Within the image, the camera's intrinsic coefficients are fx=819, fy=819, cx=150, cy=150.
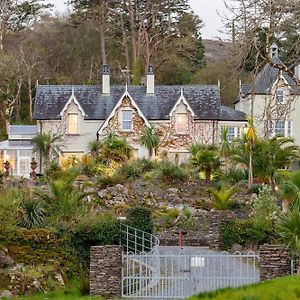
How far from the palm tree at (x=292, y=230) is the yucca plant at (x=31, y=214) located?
8.21 m

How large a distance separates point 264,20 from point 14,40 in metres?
49.9

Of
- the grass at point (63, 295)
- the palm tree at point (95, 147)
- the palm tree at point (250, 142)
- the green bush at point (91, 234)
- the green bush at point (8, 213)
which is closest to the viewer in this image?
the grass at point (63, 295)

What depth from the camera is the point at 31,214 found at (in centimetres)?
2564

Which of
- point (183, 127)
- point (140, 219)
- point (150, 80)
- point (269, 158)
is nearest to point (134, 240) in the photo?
point (140, 219)

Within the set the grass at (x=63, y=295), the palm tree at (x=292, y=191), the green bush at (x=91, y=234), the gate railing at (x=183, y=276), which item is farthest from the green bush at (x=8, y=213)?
the palm tree at (x=292, y=191)

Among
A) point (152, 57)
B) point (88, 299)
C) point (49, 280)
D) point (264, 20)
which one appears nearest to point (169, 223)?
point (49, 280)

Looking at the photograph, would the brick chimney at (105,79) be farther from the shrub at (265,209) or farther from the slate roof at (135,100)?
the shrub at (265,209)

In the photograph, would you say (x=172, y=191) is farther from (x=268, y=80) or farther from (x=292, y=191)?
(x=268, y=80)

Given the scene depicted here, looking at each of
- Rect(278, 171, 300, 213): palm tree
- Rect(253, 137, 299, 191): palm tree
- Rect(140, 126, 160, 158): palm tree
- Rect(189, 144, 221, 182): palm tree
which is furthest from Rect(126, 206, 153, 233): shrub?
Rect(140, 126, 160, 158): palm tree

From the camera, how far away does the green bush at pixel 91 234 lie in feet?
77.1

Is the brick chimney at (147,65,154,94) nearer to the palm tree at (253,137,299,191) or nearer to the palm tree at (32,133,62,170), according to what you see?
the palm tree at (32,133,62,170)

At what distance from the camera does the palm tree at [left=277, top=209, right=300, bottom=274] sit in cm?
2021

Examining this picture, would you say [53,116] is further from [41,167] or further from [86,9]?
[86,9]

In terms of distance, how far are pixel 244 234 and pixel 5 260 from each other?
817 centimetres
